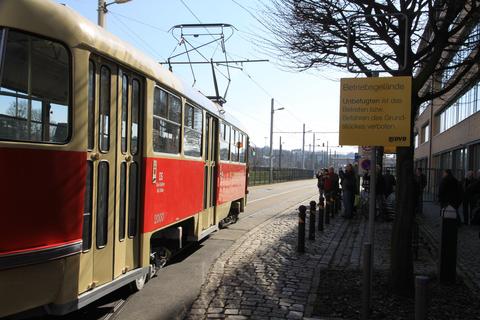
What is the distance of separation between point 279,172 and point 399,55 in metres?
56.3

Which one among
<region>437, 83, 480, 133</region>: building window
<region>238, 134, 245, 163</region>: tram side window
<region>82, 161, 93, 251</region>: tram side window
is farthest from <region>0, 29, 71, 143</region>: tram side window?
<region>437, 83, 480, 133</region>: building window

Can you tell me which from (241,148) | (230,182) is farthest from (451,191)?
(230,182)

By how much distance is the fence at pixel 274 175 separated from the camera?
164 feet

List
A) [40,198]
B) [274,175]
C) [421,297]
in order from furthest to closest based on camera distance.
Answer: [274,175]
[421,297]
[40,198]

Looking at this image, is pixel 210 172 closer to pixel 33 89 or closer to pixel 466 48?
pixel 466 48

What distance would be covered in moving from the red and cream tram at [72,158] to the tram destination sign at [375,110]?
7.77 ft

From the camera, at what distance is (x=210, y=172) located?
1085 centimetres

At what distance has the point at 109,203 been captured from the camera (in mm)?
5516

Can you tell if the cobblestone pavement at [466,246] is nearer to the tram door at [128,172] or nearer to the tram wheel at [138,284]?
the tram wheel at [138,284]

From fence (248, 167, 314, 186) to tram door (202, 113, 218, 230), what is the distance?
1374 inches

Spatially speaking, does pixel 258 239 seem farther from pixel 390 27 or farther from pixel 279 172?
pixel 279 172

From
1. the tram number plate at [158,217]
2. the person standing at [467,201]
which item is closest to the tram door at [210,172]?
the tram number plate at [158,217]

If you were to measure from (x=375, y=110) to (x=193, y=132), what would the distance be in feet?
12.4

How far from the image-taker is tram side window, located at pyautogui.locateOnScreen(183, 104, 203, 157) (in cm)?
860
